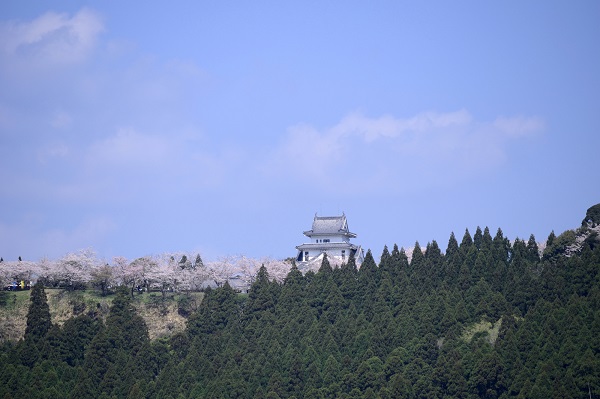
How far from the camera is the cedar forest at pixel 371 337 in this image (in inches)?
2822

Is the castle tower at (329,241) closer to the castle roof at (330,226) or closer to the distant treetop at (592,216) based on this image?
the castle roof at (330,226)

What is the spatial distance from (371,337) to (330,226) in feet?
117

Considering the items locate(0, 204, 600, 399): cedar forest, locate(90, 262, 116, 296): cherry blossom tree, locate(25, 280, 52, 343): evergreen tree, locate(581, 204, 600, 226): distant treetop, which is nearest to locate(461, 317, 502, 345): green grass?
locate(0, 204, 600, 399): cedar forest

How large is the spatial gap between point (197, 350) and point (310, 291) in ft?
32.2

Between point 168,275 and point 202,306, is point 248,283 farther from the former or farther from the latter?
point 202,306

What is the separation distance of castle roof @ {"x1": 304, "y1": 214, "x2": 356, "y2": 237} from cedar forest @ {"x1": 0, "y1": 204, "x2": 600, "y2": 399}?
66.1ft

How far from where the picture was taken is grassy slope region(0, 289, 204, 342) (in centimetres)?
9169

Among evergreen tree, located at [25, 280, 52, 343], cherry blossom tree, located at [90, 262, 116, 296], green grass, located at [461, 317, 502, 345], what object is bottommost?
green grass, located at [461, 317, 502, 345]

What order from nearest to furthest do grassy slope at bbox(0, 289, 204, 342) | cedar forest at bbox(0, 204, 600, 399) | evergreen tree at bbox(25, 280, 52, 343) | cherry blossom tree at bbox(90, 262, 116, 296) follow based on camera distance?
cedar forest at bbox(0, 204, 600, 399), evergreen tree at bbox(25, 280, 52, 343), grassy slope at bbox(0, 289, 204, 342), cherry blossom tree at bbox(90, 262, 116, 296)

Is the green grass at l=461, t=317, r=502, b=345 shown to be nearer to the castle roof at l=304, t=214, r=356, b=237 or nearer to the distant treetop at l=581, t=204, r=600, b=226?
the distant treetop at l=581, t=204, r=600, b=226

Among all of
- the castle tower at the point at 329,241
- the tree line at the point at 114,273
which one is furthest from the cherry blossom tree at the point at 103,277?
the castle tower at the point at 329,241

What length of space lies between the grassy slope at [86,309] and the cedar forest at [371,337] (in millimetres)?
2875

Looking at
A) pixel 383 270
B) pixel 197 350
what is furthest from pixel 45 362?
pixel 383 270

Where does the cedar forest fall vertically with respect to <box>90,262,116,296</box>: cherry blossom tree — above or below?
below
